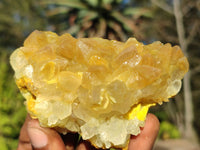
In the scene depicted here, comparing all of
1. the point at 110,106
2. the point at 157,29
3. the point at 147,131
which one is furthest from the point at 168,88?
the point at 157,29

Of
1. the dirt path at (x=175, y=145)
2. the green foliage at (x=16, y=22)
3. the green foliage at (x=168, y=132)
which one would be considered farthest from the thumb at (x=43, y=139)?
the green foliage at (x=16, y=22)

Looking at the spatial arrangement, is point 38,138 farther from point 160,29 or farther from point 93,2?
point 93,2

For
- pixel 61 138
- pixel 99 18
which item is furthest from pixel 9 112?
pixel 99 18

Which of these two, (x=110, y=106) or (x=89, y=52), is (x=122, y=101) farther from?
(x=89, y=52)

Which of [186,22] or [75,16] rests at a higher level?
[186,22]

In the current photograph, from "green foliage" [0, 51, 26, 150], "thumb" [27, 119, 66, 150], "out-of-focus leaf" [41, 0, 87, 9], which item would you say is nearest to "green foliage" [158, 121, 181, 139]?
"green foliage" [0, 51, 26, 150]

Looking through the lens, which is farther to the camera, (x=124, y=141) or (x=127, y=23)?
(x=127, y=23)

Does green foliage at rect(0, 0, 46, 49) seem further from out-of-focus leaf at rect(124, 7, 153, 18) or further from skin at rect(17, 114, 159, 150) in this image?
skin at rect(17, 114, 159, 150)
